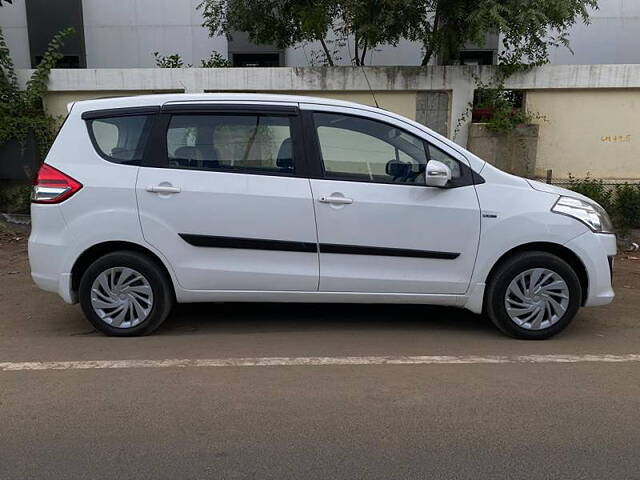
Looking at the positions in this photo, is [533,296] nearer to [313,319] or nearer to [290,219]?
[313,319]

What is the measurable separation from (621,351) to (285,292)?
2.63 m

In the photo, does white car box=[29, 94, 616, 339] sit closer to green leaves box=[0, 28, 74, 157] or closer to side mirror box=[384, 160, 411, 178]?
side mirror box=[384, 160, 411, 178]

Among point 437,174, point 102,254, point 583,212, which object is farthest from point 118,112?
point 583,212

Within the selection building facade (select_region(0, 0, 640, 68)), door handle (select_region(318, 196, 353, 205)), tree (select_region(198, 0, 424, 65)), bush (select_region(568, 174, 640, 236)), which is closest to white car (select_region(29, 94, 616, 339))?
door handle (select_region(318, 196, 353, 205))

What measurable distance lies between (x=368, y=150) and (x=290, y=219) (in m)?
0.83

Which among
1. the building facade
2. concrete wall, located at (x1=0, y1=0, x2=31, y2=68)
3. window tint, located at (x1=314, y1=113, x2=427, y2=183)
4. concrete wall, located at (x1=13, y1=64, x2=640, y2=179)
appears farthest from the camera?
concrete wall, located at (x1=0, y1=0, x2=31, y2=68)

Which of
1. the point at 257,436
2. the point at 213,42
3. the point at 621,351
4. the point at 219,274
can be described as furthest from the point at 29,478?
the point at 213,42

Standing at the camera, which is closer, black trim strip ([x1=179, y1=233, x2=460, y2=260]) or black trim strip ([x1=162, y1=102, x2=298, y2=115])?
black trim strip ([x1=179, y1=233, x2=460, y2=260])

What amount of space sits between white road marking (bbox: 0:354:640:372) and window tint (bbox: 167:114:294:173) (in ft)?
4.77

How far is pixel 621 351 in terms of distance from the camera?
14.7 ft

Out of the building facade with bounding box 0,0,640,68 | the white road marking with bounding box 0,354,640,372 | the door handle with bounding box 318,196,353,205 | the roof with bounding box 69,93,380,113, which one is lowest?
the white road marking with bounding box 0,354,640,372

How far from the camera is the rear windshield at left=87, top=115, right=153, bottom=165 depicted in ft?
14.9

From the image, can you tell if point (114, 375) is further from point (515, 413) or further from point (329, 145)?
point (515, 413)

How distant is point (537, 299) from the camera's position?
15.0 ft
